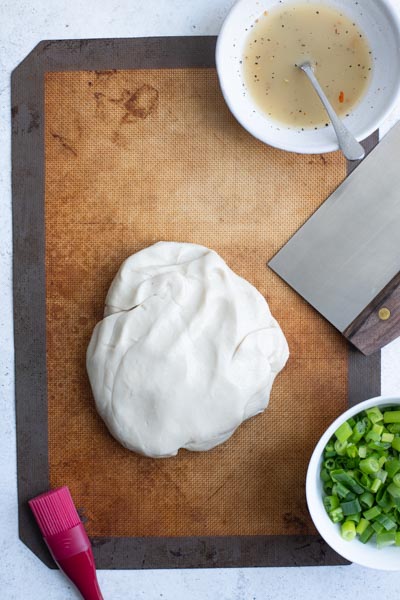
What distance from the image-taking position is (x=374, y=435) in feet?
3.97

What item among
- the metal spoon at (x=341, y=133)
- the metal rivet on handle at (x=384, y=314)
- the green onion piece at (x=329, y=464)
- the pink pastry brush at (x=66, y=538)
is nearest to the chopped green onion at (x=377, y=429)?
the green onion piece at (x=329, y=464)

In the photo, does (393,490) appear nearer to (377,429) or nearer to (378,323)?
(377,429)

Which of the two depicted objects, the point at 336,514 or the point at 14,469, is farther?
the point at 14,469

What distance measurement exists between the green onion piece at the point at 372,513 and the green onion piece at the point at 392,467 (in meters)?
0.07

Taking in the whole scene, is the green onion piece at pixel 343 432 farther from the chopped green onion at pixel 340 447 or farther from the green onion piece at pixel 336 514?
the green onion piece at pixel 336 514

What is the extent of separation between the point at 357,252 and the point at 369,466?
0.42 metres

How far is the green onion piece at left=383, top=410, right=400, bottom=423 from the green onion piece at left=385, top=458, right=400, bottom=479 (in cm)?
8

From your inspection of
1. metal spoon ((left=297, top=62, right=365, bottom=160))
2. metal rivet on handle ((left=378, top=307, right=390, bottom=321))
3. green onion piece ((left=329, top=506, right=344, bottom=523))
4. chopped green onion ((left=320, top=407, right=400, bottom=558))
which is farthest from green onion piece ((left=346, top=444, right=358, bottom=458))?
metal spoon ((left=297, top=62, right=365, bottom=160))

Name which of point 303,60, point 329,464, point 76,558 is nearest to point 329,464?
point 329,464

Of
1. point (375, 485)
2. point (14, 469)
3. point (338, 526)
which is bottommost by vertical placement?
point (14, 469)

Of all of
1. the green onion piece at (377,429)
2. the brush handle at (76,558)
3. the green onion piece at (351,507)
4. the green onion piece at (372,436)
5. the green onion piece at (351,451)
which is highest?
the green onion piece at (377,429)

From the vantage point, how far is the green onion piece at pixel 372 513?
48.0 inches

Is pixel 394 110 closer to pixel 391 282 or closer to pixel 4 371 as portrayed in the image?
pixel 391 282

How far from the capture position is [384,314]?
1233 millimetres
